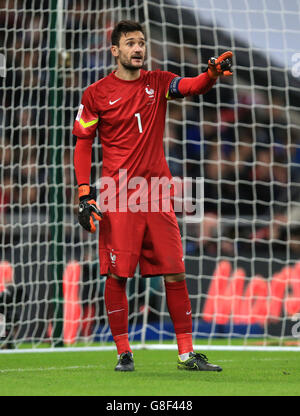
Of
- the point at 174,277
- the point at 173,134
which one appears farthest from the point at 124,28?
the point at 173,134

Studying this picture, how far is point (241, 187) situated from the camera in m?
8.86

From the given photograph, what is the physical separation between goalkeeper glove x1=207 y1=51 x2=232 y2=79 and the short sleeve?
66 cm

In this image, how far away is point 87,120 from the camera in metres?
4.09

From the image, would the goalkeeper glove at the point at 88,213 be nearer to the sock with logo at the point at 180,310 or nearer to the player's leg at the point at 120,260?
the player's leg at the point at 120,260

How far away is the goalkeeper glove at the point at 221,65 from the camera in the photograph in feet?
12.1

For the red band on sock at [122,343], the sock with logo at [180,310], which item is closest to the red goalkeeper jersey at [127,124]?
the sock with logo at [180,310]

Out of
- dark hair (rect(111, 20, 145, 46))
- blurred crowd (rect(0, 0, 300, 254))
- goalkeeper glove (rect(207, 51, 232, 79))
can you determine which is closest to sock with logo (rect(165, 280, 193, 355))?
goalkeeper glove (rect(207, 51, 232, 79))

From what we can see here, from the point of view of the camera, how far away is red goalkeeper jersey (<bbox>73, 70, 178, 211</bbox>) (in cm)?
402

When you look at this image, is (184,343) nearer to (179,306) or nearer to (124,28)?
(179,306)

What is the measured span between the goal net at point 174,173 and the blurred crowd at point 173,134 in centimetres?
2

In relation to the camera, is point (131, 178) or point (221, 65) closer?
point (221, 65)

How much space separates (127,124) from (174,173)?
448 centimetres
